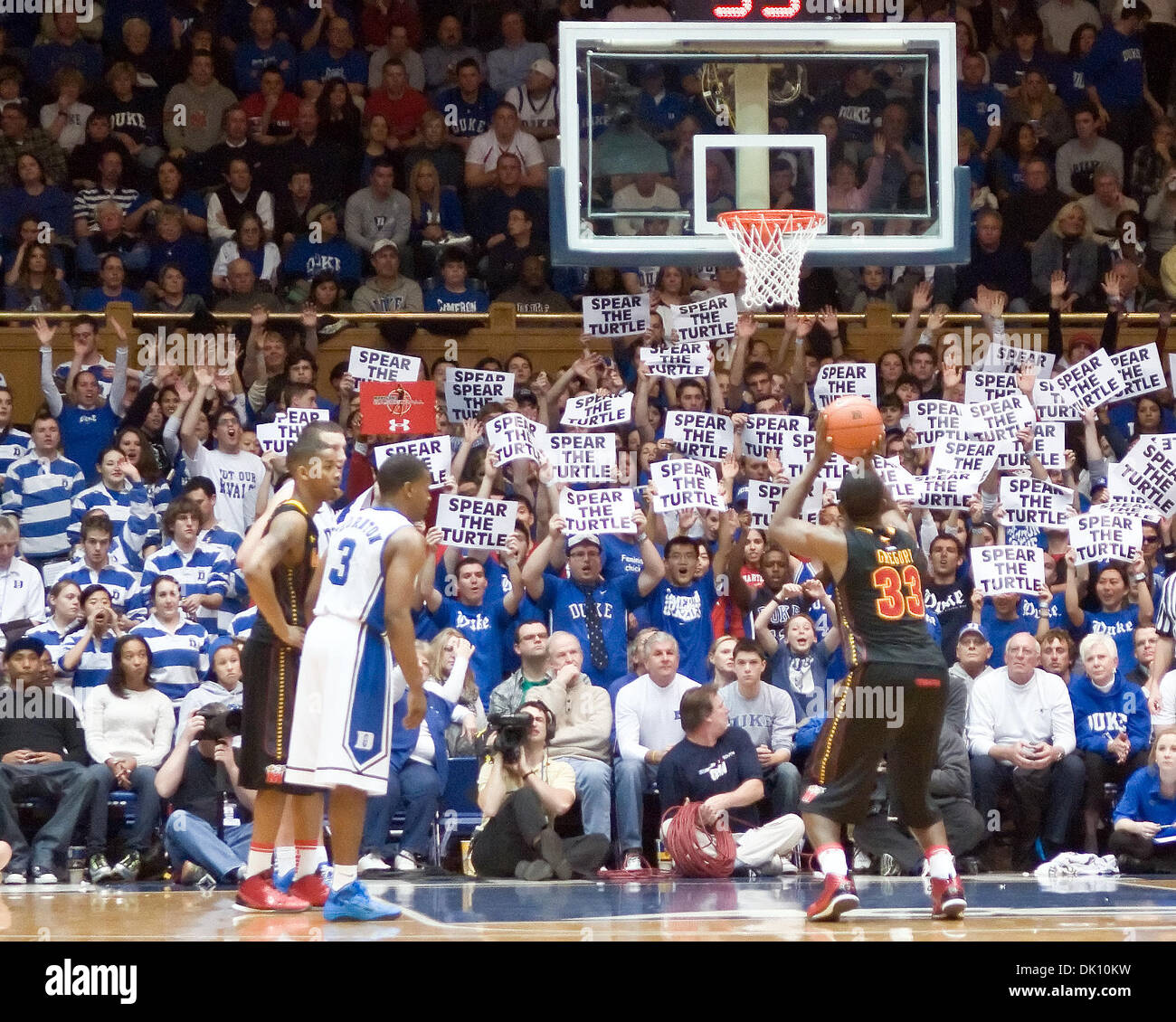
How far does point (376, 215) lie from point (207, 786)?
6.99 metres

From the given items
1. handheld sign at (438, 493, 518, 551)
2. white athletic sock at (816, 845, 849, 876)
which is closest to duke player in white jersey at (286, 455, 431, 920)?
white athletic sock at (816, 845, 849, 876)

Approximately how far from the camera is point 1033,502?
1416 centimetres

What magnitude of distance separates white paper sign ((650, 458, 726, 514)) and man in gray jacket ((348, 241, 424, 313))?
461cm

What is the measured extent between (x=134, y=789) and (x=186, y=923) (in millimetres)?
3515

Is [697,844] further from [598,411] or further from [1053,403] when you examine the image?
[1053,403]

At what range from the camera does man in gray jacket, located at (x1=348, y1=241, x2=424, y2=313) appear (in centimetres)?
1730

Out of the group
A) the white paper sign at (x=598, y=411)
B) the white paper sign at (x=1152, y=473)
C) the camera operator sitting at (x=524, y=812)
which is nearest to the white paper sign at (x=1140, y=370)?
the white paper sign at (x=1152, y=473)

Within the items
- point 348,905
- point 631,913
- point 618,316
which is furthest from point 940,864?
point 618,316

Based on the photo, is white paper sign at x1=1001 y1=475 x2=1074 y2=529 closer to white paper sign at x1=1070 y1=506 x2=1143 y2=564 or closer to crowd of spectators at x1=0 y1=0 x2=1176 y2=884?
crowd of spectators at x1=0 y1=0 x2=1176 y2=884

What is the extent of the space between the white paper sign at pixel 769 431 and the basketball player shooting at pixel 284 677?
18.5ft

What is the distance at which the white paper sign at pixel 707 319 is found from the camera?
50.0 feet

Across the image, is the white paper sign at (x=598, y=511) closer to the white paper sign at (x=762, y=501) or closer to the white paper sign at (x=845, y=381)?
the white paper sign at (x=762, y=501)
